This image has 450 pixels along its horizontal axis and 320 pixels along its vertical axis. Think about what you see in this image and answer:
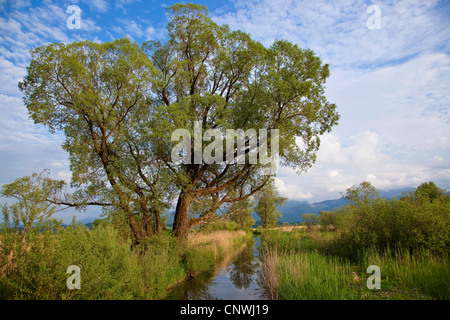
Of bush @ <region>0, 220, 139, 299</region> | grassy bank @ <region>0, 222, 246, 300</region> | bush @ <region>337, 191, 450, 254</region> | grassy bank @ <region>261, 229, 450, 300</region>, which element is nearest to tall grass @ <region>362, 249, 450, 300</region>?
grassy bank @ <region>261, 229, 450, 300</region>

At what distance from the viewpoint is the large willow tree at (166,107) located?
38.5ft

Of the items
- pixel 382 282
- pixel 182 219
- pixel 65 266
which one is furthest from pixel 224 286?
pixel 65 266

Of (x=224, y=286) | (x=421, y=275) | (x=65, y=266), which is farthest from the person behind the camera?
(x=224, y=286)

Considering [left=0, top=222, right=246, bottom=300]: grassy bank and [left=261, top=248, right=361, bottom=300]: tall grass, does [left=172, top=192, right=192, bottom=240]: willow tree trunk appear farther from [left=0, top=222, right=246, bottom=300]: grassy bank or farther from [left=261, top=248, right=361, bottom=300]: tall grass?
[left=261, top=248, right=361, bottom=300]: tall grass

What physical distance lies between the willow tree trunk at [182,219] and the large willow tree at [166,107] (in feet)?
0.21

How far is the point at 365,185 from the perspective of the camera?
40812mm

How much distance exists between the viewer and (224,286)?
11797 millimetres

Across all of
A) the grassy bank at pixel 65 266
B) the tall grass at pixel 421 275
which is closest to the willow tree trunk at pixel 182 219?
the grassy bank at pixel 65 266

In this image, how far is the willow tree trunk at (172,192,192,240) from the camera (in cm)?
1452

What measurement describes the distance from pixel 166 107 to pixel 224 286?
30.2 ft

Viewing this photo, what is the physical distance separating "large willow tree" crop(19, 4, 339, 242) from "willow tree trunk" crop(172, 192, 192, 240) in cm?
6

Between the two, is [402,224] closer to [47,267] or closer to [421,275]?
[421,275]

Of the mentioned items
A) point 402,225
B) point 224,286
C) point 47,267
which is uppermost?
point 402,225

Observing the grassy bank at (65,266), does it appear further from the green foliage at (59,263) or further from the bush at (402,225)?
the bush at (402,225)
